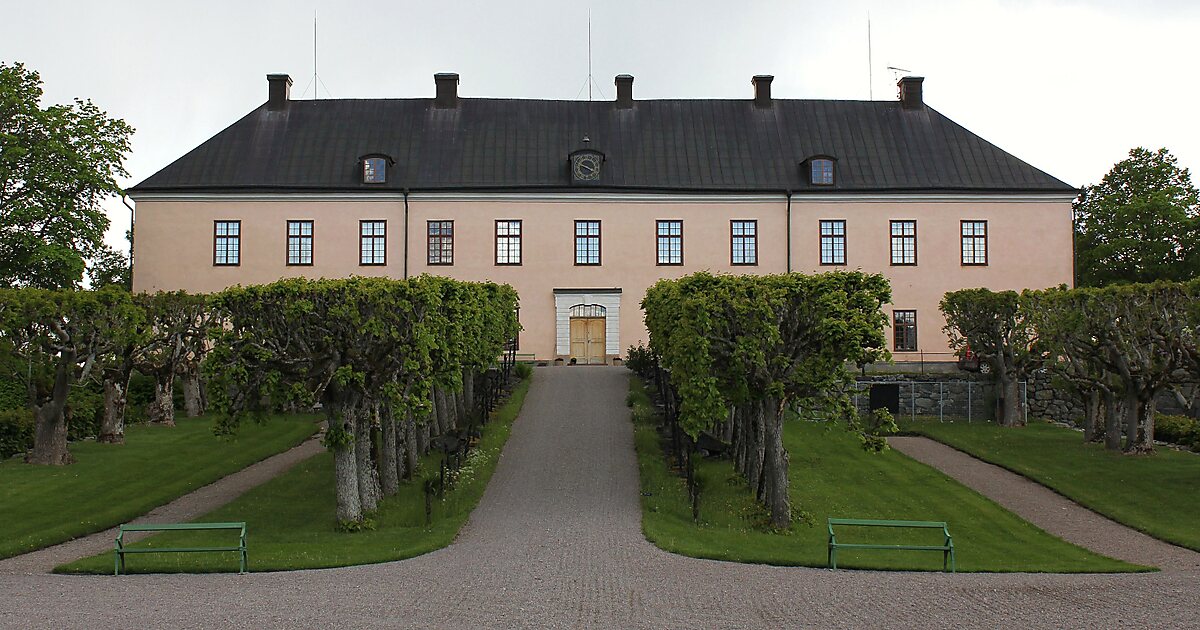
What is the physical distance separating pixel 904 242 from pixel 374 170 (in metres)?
20.5

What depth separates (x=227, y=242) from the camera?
37562mm

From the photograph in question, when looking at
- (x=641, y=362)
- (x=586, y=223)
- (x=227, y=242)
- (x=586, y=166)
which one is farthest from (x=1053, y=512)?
(x=227, y=242)

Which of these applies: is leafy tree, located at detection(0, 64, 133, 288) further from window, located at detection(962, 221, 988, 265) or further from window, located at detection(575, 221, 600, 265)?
window, located at detection(962, 221, 988, 265)

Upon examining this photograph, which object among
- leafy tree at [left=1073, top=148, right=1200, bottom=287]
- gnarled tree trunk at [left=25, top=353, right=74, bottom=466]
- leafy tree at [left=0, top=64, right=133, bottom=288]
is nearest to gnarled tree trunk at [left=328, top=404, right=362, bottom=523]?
gnarled tree trunk at [left=25, top=353, right=74, bottom=466]

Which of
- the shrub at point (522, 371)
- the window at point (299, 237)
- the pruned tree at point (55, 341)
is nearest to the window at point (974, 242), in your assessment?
the shrub at point (522, 371)

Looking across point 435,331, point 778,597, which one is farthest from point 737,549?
point 435,331

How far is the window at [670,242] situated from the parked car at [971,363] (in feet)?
36.2

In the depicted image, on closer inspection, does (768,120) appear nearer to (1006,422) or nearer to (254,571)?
(1006,422)

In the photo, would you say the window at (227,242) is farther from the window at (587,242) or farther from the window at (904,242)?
the window at (904,242)

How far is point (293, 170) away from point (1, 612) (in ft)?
95.8

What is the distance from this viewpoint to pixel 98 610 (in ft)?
34.9

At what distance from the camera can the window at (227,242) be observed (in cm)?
3747

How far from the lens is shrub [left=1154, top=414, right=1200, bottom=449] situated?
1026 inches

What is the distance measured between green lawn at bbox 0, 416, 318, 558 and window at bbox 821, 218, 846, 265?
67.4 feet
